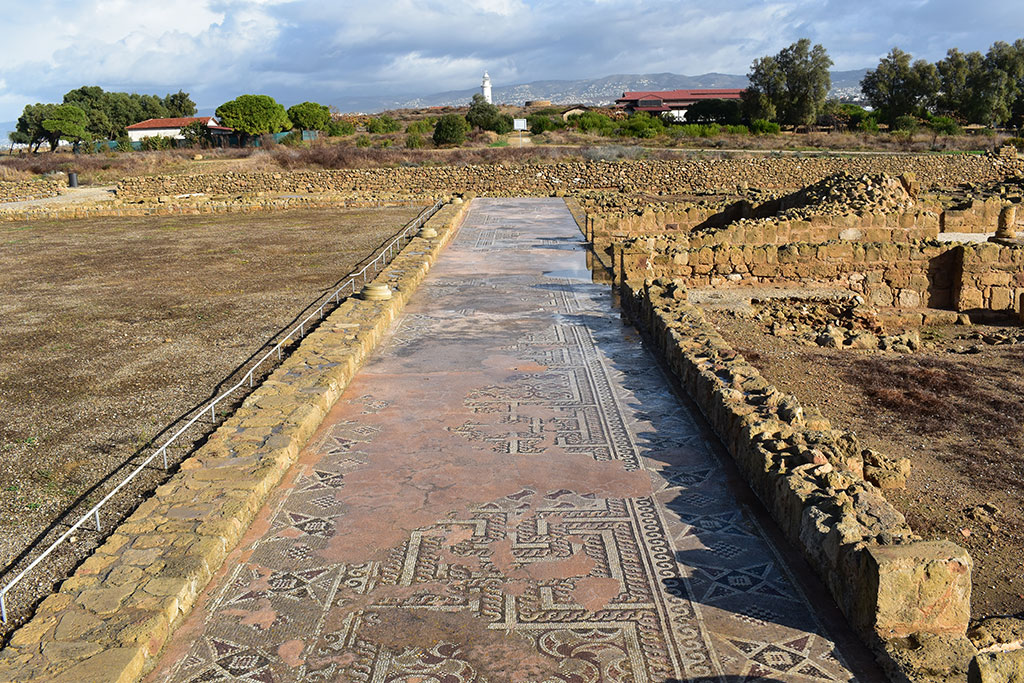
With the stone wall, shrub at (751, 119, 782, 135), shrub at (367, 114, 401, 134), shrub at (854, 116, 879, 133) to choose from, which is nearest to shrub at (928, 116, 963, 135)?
shrub at (854, 116, 879, 133)

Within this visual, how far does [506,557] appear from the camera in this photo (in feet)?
14.9

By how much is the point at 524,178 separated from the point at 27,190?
67.6ft

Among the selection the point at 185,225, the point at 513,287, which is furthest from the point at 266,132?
the point at 513,287

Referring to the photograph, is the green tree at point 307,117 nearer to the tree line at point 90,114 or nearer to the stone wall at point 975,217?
the tree line at point 90,114

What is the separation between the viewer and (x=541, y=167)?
3631cm

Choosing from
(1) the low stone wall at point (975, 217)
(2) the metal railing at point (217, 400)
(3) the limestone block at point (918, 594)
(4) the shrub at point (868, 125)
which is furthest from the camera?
(4) the shrub at point (868, 125)

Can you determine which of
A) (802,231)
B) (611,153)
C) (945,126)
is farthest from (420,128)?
(802,231)

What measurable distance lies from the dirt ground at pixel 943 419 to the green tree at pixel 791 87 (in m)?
55.4

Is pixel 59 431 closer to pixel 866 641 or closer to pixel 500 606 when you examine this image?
pixel 500 606

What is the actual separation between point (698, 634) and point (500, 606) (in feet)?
3.06

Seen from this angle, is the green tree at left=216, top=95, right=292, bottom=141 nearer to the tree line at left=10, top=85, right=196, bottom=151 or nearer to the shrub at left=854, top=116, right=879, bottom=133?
the tree line at left=10, top=85, right=196, bottom=151

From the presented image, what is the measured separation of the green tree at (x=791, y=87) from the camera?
61.6 metres

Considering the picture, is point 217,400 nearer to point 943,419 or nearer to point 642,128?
point 943,419

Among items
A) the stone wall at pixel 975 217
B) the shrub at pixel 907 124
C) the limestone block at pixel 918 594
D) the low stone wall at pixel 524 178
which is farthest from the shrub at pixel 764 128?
the limestone block at pixel 918 594
